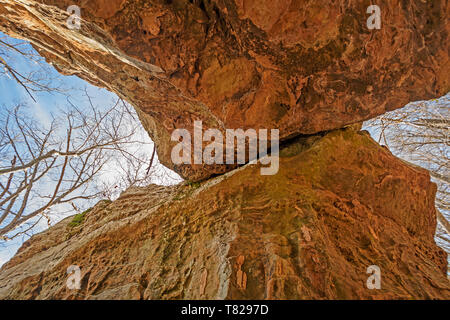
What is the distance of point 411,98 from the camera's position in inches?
86.7

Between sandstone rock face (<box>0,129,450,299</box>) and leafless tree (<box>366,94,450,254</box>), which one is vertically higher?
leafless tree (<box>366,94,450,254</box>)

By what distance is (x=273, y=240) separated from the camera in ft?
5.85

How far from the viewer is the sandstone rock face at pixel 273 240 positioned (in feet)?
5.17

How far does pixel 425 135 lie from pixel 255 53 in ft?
20.7

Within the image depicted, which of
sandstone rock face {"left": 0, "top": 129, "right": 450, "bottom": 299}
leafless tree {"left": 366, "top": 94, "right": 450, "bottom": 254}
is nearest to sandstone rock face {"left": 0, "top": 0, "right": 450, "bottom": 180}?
sandstone rock face {"left": 0, "top": 129, "right": 450, "bottom": 299}

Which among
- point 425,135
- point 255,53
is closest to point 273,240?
point 255,53

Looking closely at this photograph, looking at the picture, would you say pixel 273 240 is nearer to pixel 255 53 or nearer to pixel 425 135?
pixel 255 53

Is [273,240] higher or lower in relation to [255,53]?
lower

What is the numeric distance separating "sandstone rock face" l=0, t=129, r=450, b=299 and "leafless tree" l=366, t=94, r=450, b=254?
11.2ft

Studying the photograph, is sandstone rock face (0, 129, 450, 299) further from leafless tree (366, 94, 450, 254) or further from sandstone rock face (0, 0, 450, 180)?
leafless tree (366, 94, 450, 254)

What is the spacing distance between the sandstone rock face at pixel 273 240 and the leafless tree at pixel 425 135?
11.2 ft

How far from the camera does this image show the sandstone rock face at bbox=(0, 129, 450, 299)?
158cm

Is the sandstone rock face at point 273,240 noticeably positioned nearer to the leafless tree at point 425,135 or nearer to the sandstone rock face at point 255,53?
the sandstone rock face at point 255,53
